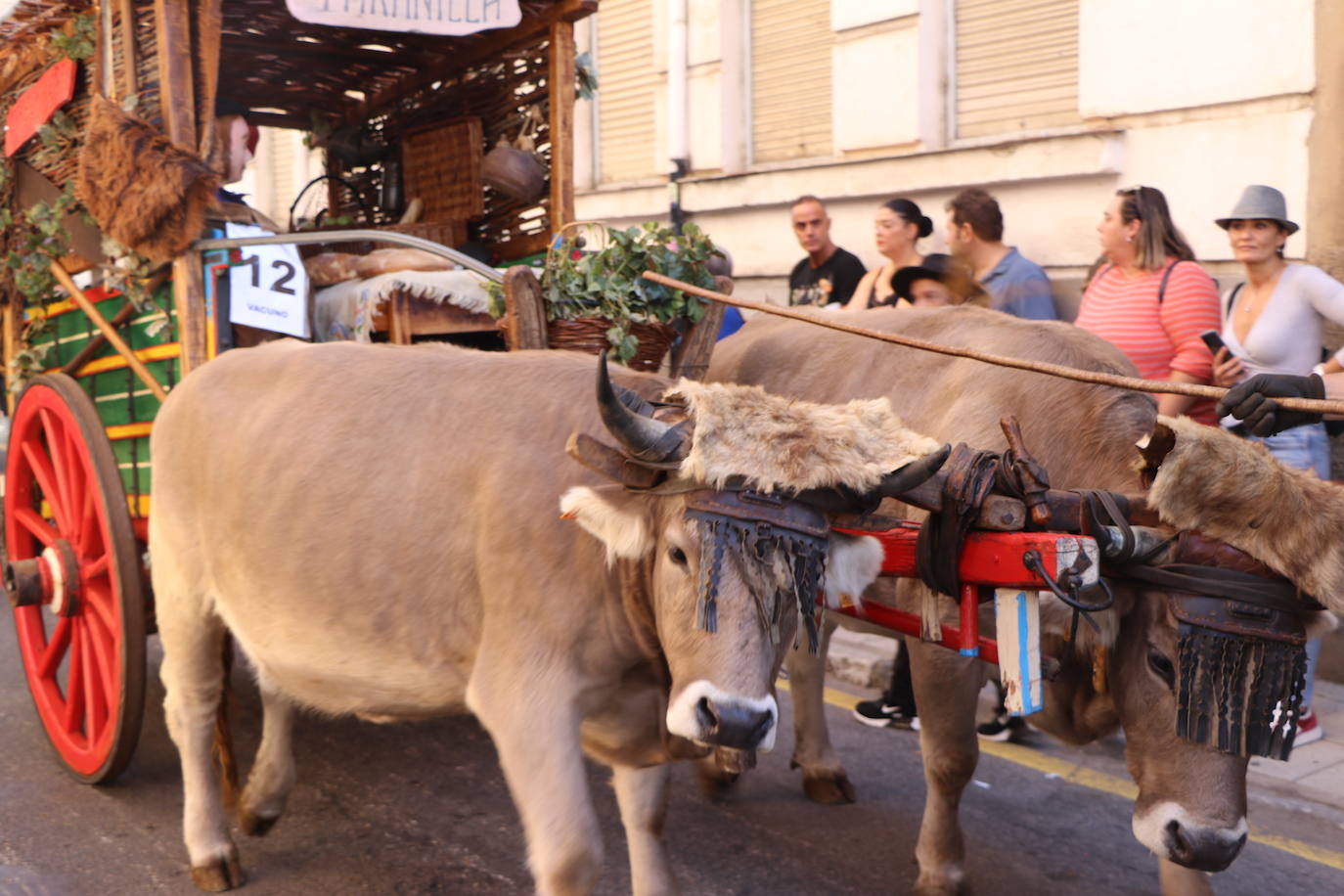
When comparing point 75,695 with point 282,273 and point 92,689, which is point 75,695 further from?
point 282,273

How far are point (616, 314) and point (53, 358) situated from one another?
8.99 ft

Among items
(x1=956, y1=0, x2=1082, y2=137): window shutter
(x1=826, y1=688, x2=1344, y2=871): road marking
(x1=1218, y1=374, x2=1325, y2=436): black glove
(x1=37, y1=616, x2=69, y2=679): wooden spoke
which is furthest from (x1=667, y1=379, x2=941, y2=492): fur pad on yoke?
(x1=956, y1=0, x2=1082, y2=137): window shutter

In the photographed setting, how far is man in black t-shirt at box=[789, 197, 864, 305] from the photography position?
23.2ft

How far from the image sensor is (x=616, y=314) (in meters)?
4.11

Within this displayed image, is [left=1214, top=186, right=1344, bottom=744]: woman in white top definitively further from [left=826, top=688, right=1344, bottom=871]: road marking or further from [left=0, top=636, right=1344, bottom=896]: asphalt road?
[left=0, top=636, right=1344, bottom=896]: asphalt road

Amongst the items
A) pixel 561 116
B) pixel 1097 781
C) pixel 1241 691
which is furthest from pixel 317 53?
pixel 1241 691

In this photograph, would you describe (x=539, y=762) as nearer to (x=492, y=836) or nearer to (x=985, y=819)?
(x=492, y=836)

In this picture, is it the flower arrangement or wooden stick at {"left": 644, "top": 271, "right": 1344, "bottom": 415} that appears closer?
wooden stick at {"left": 644, "top": 271, "right": 1344, "bottom": 415}

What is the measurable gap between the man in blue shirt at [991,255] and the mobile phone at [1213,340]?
89 centimetres

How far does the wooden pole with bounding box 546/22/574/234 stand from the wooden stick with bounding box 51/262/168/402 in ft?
5.59

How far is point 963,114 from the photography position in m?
8.14

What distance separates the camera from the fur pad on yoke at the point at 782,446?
267cm

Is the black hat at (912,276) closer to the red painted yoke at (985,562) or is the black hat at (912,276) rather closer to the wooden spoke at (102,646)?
the red painted yoke at (985,562)

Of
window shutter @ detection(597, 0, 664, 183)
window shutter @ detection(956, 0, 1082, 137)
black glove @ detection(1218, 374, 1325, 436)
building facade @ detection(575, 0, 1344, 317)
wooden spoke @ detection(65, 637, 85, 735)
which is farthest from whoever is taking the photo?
window shutter @ detection(597, 0, 664, 183)
